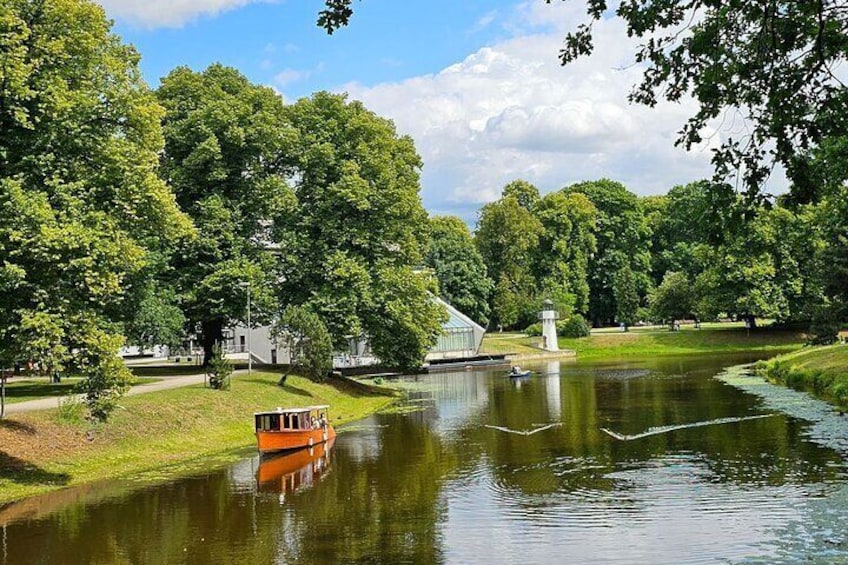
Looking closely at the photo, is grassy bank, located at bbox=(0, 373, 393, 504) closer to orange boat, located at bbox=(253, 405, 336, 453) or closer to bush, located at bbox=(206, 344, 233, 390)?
bush, located at bbox=(206, 344, 233, 390)

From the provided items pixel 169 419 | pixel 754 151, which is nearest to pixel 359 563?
pixel 754 151

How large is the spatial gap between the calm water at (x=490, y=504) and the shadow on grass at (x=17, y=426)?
11.9 feet

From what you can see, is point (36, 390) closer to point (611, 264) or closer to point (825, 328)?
point (825, 328)

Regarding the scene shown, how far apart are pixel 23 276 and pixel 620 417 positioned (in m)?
22.8

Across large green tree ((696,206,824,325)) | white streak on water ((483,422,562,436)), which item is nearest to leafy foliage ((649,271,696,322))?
large green tree ((696,206,824,325))

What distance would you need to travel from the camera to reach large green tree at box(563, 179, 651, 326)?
103 metres

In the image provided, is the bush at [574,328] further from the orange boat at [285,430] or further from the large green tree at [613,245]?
the orange boat at [285,430]

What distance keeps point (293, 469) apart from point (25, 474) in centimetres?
728

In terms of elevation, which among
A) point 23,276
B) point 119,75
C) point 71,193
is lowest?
point 23,276

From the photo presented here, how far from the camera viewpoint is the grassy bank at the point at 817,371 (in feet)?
119

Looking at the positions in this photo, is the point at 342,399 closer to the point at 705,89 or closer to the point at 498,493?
the point at 498,493

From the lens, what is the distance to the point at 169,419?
29.6 metres

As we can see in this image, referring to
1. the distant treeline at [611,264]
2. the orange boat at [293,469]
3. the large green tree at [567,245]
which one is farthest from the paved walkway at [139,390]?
the large green tree at [567,245]

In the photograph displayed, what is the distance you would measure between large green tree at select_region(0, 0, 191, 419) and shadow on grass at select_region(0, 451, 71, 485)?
6.71 feet
